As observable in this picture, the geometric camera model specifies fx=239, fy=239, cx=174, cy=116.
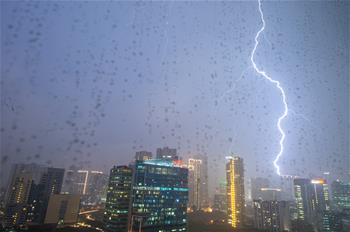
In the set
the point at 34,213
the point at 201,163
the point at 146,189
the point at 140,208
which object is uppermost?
the point at 201,163

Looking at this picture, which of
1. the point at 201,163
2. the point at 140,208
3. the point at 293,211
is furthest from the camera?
the point at 201,163

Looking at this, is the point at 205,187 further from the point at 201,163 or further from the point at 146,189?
the point at 146,189

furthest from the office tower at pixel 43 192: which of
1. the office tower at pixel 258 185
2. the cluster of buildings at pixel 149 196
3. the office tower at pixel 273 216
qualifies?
the office tower at pixel 258 185

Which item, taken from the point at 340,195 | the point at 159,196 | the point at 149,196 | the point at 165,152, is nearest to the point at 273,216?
the point at 165,152

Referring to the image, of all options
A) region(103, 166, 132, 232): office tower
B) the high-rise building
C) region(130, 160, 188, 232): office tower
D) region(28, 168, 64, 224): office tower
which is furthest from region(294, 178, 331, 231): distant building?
the high-rise building

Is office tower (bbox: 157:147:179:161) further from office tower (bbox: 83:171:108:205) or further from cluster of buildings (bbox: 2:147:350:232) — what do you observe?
office tower (bbox: 83:171:108:205)

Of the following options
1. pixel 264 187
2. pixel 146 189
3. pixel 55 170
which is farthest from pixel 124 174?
pixel 264 187
